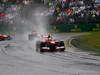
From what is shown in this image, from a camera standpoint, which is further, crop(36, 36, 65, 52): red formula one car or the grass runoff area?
crop(36, 36, 65, 52): red formula one car

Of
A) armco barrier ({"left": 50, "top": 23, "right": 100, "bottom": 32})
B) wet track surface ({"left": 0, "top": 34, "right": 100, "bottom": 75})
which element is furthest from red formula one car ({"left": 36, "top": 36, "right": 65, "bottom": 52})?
armco barrier ({"left": 50, "top": 23, "right": 100, "bottom": 32})

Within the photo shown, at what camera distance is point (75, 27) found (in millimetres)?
52469

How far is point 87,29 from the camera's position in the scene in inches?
2002

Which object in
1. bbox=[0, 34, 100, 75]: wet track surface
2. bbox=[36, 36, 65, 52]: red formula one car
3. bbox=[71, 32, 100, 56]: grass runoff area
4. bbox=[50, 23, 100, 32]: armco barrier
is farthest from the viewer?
bbox=[50, 23, 100, 32]: armco barrier

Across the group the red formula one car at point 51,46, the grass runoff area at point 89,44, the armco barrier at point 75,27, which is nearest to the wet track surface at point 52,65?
the grass runoff area at point 89,44

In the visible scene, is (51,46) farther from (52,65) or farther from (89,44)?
(52,65)

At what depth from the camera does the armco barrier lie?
167 feet

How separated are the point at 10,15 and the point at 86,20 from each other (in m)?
21.5

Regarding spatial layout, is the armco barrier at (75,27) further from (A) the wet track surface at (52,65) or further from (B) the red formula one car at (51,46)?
(A) the wet track surface at (52,65)

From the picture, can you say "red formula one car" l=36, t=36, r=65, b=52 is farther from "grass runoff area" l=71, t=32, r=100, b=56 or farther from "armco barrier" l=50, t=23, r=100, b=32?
"armco barrier" l=50, t=23, r=100, b=32

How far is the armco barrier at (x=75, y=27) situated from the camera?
50.8 meters

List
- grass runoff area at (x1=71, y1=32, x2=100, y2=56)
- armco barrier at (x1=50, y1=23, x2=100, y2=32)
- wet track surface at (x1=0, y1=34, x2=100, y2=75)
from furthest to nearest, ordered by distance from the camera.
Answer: armco barrier at (x1=50, y1=23, x2=100, y2=32) → grass runoff area at (x1=71, y1=32, x2=100, y2=56) → wet track surface at (x1=0, y1=34, x2=100, y2=75)

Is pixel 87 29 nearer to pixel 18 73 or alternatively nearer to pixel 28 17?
pixel 28 17

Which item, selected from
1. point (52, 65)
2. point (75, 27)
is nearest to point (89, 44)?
point (52, 65)
